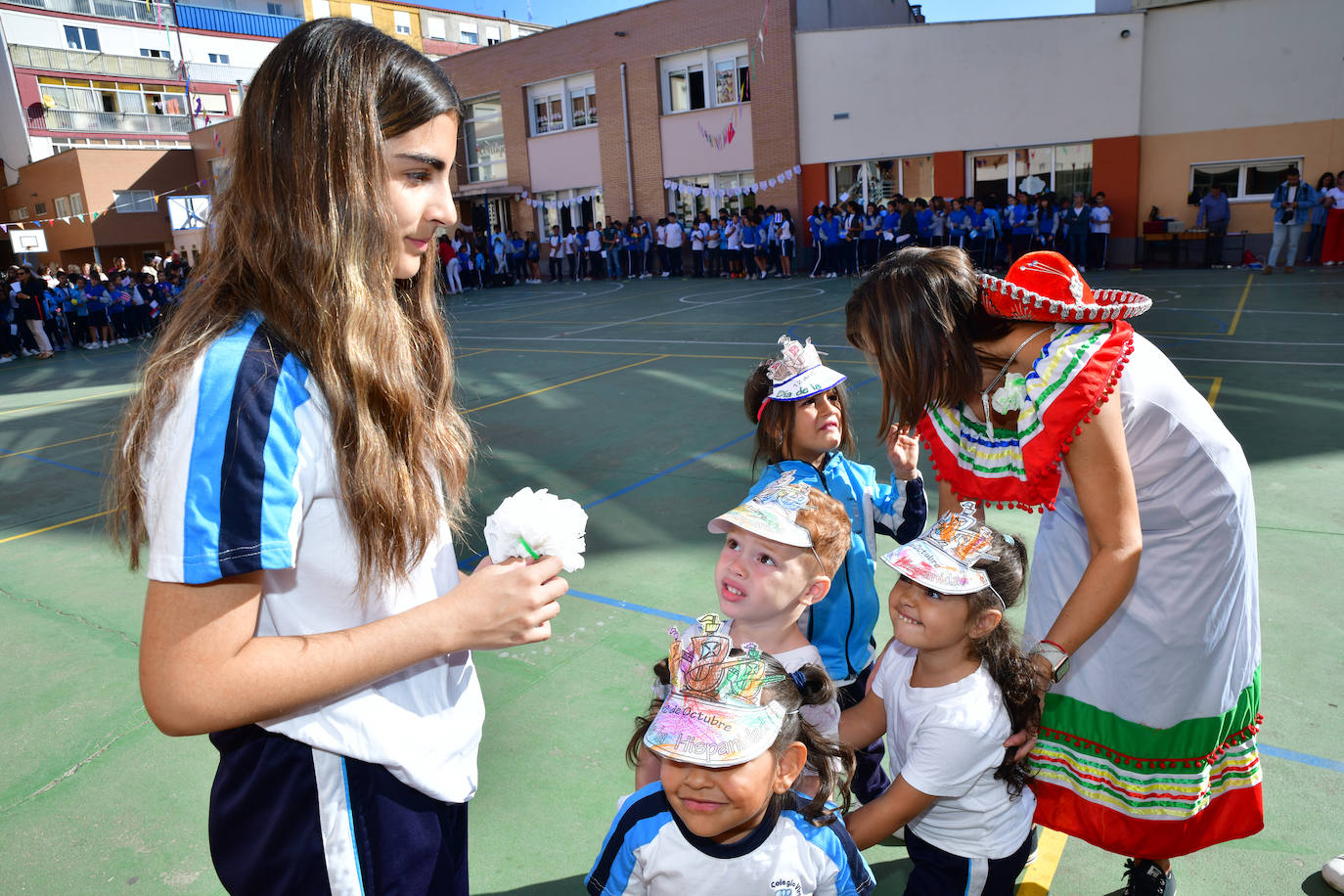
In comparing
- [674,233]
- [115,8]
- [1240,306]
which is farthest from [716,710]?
[115,8]

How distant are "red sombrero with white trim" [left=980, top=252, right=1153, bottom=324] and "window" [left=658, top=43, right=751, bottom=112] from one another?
24160 millimetres

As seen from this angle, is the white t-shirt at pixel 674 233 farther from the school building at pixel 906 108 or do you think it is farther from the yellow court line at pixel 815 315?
the yellow court line at pixel 815 315

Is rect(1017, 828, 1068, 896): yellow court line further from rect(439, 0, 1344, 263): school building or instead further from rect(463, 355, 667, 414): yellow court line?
rect(439, 0, 1344, 263): school building

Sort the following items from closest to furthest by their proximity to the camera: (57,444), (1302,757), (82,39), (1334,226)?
(1302,757), (57,444), (1334,226), (82,39)

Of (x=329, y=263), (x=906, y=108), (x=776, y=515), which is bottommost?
(x=776, y=515)

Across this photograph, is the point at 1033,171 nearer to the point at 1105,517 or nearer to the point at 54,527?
the point at 54,527

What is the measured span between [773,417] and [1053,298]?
99cm

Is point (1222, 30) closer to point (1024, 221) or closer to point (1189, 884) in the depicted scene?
point (1024, 221)

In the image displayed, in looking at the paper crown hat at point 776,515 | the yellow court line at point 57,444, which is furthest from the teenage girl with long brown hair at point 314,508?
the yellow court line at point 57,444

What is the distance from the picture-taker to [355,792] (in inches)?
47.3

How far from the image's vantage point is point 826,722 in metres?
1.99

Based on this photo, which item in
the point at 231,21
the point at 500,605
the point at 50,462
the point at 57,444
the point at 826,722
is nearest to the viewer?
the point at 500,605

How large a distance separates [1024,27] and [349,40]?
22.3m

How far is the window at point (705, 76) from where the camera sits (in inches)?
962
